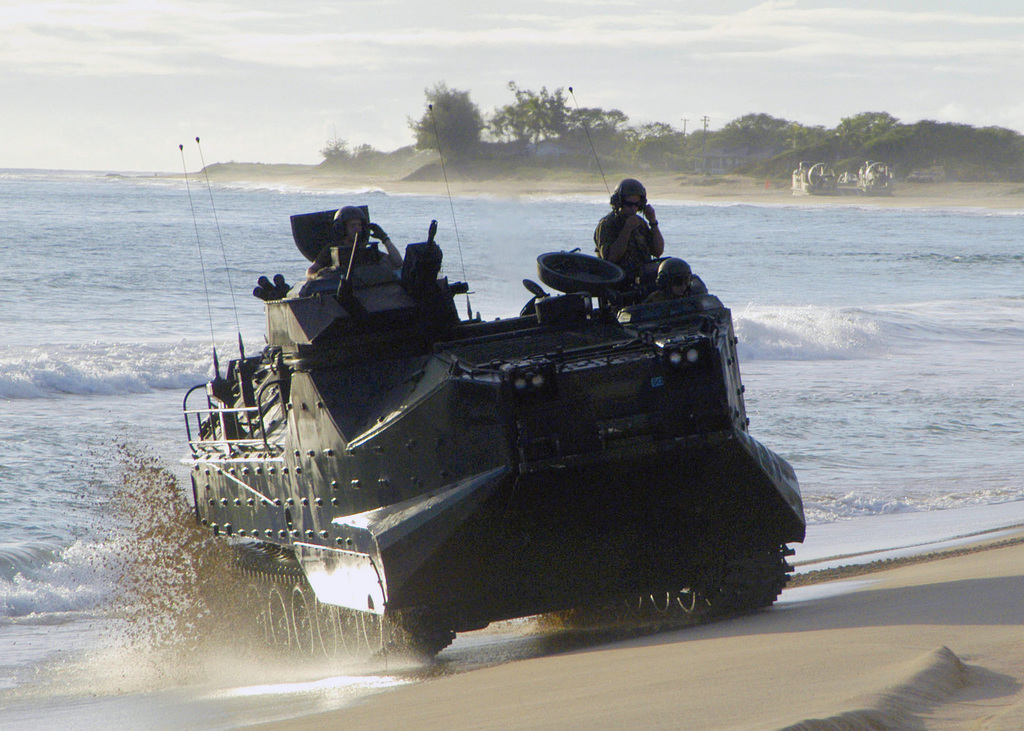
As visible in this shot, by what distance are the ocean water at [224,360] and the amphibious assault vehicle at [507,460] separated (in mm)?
1352

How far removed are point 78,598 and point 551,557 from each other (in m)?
5.51

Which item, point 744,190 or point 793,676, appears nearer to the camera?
point 793,676

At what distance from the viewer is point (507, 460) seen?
22.2 ft

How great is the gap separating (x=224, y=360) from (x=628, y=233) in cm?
1571

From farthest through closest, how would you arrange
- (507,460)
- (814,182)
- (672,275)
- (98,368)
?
1. (814,182)
2. (98,368)
3. (672,275)
4. (507,460)

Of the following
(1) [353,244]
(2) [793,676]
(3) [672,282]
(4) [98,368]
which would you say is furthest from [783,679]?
(4) [98,368]

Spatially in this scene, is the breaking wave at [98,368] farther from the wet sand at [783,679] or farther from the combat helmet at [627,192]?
the wet sand at [783,679]

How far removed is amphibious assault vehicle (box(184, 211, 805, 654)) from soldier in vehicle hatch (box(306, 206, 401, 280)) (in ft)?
0.63

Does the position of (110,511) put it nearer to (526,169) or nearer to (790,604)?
(526,169)

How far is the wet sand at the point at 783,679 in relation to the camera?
4.55 m

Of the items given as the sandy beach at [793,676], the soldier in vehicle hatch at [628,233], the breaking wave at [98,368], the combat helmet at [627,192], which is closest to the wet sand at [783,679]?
the sandy beach at [793,676]

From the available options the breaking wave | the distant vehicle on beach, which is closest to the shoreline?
the distant vehicle on beach

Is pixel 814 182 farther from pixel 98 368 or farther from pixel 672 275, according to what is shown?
pixel 672 275

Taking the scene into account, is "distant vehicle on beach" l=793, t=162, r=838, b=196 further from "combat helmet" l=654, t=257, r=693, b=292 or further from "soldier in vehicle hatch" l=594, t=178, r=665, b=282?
"combat helmet" l=654, t=257, r=693, b=292
